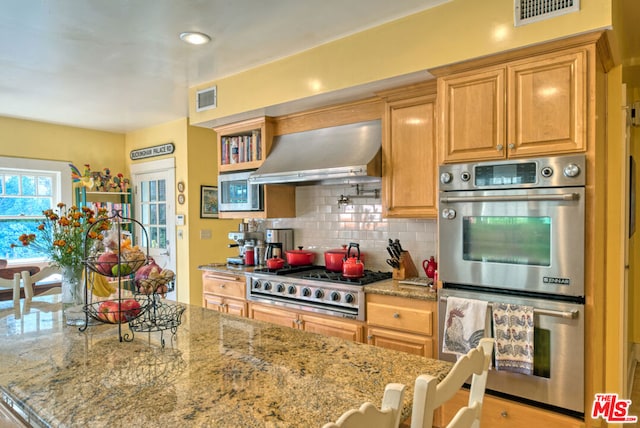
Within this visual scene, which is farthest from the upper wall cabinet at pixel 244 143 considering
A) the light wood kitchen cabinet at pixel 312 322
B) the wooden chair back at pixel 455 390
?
the wooden chair back at pixel 455 390

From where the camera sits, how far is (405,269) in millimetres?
3109

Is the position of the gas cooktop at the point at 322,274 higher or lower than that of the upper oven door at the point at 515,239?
lower

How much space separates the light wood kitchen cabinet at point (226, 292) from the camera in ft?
11.8

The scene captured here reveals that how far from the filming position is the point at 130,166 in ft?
19.1

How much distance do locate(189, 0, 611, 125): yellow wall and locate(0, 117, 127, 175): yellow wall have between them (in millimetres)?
3035

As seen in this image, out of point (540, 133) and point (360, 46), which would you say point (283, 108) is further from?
point (540, 133)

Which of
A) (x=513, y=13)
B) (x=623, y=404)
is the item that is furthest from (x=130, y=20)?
(x=623, y=404)

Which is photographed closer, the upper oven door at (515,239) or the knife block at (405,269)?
the upper oven door at (515,239)

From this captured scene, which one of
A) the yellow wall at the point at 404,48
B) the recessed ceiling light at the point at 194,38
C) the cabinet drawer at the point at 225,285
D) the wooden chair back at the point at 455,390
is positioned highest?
the recessed ceiling light at the point at 194,38

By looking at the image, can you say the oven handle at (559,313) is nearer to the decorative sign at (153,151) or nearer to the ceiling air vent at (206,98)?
the ceiling air vent at (206,98)

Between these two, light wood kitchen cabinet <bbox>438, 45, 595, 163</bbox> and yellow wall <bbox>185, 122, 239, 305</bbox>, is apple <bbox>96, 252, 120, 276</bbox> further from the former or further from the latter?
yellow wall <bbox>185, 122, 239, 305</bbox>

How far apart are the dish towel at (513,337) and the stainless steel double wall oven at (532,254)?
49 millimetres

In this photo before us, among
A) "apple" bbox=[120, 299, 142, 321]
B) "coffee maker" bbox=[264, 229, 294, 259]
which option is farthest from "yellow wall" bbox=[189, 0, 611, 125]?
"apple" bbox=[120, 299, 142, 321]

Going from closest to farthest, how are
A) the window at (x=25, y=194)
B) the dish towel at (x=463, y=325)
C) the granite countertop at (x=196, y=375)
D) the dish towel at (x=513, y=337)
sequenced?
1. the granite countertop at (x=196, y=375)
2. the dish towel at (x=513, y=337)
3. the dish towel at (x=463, y=325)
4. the window at (x=25, y=194)
